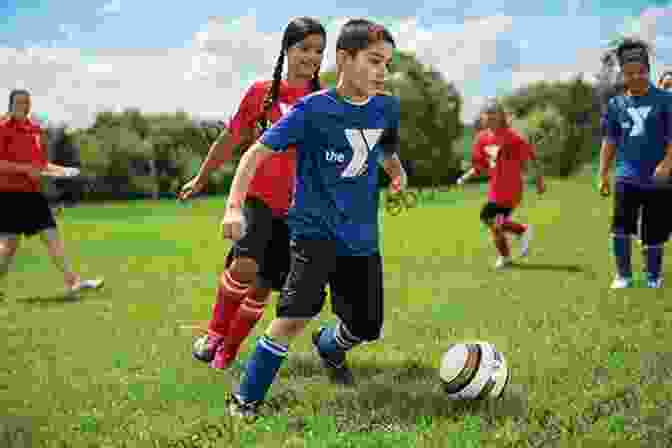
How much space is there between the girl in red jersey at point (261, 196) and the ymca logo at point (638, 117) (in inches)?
175

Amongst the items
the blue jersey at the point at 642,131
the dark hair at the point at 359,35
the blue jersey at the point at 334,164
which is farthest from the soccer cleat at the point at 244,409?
the blue jersey at the point at 642,131

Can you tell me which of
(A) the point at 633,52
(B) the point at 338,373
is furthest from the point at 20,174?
(A) the point at 633,52

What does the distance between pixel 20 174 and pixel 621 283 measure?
290 inches

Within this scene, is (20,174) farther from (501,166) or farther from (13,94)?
(501,166)

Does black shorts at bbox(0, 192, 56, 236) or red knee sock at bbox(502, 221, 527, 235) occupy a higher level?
black shorts at bbox(0, 192, 56, 236)

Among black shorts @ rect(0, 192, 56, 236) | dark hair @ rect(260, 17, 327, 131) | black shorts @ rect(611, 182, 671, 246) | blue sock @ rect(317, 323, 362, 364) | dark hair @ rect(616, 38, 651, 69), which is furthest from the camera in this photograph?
black shorts @ rect(0, 192, 56, 236)

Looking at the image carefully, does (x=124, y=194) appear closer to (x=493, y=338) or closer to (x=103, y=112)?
(x=103, y=112)

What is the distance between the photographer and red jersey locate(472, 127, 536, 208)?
36.0 feet

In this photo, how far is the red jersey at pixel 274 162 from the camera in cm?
486

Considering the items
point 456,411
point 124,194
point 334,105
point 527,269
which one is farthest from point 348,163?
point 124,194

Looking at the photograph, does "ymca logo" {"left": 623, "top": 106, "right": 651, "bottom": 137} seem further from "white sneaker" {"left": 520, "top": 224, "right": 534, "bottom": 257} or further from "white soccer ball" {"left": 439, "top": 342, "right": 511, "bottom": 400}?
"white soccer ball" {"left": 439, "top": 342, "right": 511, "bottom": 400}

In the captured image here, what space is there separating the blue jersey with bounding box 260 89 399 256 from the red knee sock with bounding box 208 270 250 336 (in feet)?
3.65

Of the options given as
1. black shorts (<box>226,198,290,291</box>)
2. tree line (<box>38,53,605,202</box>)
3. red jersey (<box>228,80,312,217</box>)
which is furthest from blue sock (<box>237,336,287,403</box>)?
tree line (<box>38,53,605,202</box>)

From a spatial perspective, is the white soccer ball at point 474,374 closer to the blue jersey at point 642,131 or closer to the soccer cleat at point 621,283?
the soccer cleat at point 621,283
